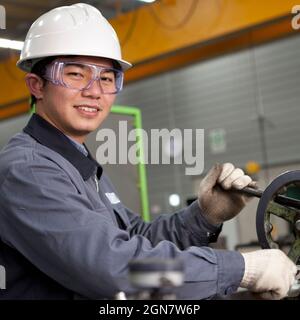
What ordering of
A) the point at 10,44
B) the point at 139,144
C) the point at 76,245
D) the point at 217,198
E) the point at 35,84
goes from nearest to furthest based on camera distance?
the point at 76,245 < the point at 35,84 < the point at 217,198 < the point at 139,144 < the point at 10,44

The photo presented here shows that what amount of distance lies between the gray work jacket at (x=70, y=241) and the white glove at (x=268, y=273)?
0.09ft

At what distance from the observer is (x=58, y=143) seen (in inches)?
59.9

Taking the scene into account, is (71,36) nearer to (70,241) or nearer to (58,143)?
(58,143)

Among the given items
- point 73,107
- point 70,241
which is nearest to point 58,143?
point 73,107

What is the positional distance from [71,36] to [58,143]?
0.30 metres

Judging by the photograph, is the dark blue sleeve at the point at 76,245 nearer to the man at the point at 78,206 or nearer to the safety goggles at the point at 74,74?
the man at the point at 78,206

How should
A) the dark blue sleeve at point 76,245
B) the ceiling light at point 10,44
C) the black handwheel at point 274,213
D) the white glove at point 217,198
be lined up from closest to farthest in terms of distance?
1. the dark blue sleeve at point 76,245
2. the black handwheel at point 274,213
3. the white glove at point 217,198
4. the ceiling light at point 10,44

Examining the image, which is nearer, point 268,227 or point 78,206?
point 78,206

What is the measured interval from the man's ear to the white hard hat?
48 millimetres

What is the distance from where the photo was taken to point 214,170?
5.95 ft

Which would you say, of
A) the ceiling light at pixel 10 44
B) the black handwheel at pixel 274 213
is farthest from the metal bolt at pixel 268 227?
the ceiling light at pixel 10 44

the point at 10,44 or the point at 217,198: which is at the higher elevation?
the point at 10,44

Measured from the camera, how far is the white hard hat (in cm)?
155

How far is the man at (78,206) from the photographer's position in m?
1.24
